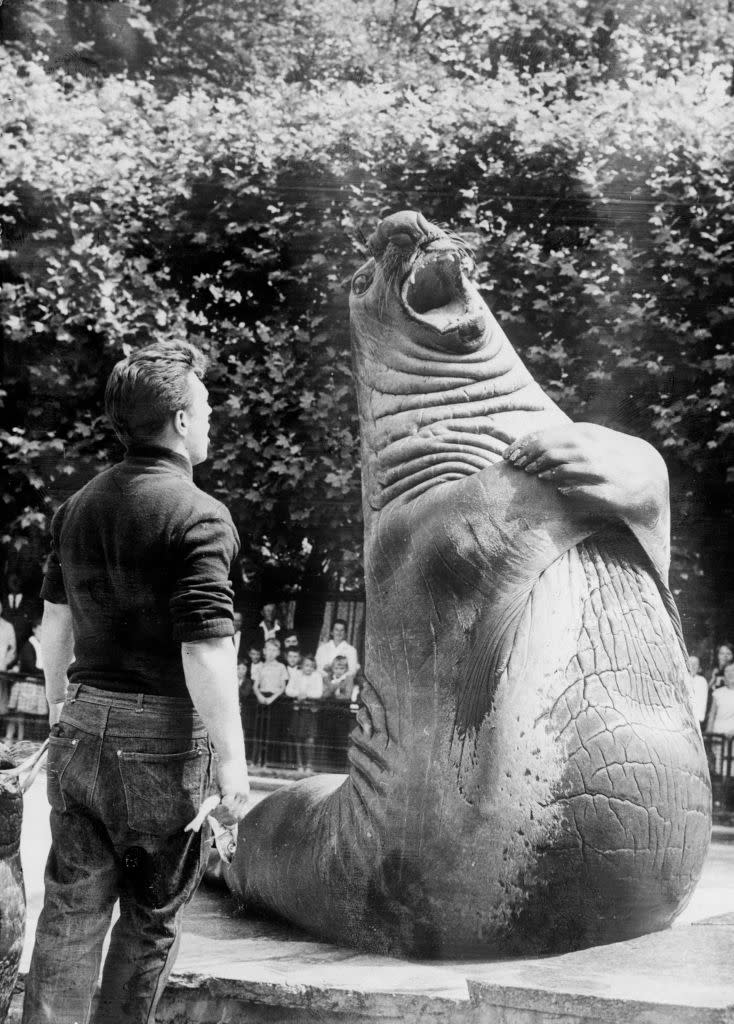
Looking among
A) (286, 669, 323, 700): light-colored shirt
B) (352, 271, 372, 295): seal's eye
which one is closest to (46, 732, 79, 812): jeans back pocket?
(352, 271, 372, 295): seal's eye

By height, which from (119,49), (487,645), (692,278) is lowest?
(487,645)

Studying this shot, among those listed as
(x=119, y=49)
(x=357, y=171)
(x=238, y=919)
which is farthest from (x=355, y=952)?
(x=119, y=49)

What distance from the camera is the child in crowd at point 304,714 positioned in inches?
476

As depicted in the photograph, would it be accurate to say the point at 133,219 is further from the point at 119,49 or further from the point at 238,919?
the point at 238,919

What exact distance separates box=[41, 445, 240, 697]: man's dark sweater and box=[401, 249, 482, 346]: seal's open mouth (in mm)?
1464

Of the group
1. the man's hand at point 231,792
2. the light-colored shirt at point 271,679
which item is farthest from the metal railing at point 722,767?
the man's hand at point 231,792

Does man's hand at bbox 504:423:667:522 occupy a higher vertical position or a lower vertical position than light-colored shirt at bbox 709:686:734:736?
higher

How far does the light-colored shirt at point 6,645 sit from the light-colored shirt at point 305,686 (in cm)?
323

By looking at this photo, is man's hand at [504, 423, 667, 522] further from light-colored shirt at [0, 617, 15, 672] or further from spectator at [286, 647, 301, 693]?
light-colored shirt at [0, 617, 15, 672]

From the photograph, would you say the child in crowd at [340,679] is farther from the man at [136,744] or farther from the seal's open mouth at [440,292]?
the man at [136,744]

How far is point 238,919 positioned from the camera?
4.58m

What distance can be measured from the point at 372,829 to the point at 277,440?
27.0 feet

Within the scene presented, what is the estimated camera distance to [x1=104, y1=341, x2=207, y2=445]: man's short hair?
128 inches

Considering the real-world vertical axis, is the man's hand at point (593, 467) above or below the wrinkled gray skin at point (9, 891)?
above
